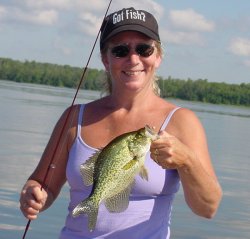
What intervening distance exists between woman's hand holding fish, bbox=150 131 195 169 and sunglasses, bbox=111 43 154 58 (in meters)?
0.64

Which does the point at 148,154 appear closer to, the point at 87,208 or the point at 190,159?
the point at 190,159

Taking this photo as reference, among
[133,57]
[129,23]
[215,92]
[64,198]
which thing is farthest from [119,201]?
[215,92]

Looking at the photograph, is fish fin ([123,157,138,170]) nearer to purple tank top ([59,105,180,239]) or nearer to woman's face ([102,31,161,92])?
purple tank top ([59,105,180,239])

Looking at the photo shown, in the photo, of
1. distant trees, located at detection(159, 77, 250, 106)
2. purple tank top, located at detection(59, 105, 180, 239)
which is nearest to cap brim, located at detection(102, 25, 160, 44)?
purple tank top, located at detection(59, 105, 180, 239)

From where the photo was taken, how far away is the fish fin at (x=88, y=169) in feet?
12.9

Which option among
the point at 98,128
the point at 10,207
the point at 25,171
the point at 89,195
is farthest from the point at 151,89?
the point at 25,171

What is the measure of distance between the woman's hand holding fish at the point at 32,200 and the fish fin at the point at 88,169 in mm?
406

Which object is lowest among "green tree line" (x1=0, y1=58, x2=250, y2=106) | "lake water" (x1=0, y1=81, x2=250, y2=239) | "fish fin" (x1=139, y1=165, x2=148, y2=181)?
"lake water" (x1=0, y1=81, x2=250, y2=239)

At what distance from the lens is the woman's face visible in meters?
4.19

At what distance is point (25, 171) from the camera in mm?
14969

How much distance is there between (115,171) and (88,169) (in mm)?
246

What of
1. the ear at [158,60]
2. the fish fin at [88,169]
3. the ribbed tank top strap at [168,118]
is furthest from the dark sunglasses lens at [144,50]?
the fish fin at [88,169]

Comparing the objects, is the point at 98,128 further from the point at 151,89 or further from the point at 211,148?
the point at 211,148

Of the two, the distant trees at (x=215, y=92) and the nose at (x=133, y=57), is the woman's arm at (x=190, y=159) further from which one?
the distant trees at (x=215, y=92)
